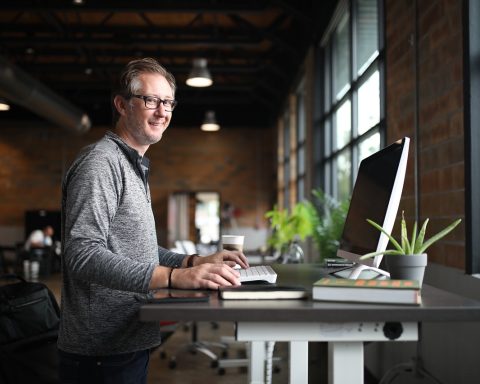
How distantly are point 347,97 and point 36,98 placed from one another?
5.24 meters

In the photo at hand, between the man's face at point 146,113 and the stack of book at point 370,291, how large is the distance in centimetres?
74

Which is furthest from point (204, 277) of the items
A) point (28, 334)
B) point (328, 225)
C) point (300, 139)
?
point (300, 139)

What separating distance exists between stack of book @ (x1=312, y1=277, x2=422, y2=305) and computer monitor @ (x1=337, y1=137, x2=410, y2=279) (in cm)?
24

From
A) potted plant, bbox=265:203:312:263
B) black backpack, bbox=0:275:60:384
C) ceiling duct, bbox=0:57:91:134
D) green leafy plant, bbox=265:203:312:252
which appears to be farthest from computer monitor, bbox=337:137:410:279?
ceiling duct, bbox=0:57:91:134

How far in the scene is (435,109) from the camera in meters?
2.97

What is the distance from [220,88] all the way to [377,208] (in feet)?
34.0

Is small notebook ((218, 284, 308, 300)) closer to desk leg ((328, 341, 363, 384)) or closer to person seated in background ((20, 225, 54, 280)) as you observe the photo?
desk leg ((328, 341, 363, 384))

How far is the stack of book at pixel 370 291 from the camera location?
1358 mm

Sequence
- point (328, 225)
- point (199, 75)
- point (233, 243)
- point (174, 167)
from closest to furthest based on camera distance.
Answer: point (233, 243), point (328, 225), point (199, 75), point (174, 167)

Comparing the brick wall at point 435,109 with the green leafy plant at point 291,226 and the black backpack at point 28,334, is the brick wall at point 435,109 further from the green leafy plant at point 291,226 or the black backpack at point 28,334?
the green leafy plant at point 291,226

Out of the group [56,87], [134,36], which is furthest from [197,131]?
[134,36]

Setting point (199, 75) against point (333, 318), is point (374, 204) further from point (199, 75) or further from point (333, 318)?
point (199, 75)

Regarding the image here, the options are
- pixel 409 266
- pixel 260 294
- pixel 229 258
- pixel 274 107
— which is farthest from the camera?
pixel 274 107

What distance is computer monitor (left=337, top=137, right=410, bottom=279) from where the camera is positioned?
5.39 feet
